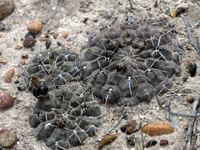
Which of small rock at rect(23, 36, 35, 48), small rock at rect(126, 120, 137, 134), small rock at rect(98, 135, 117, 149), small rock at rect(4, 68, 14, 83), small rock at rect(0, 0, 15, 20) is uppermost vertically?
small rock at rect(0, 0, 15, 20)

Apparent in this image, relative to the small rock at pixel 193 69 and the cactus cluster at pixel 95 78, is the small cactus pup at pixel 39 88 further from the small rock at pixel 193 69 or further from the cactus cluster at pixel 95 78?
the small rock at pixel 193 69

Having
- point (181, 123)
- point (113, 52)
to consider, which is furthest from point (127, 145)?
Result: point (113, 52)

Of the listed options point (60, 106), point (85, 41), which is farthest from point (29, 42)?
point (60, 106)

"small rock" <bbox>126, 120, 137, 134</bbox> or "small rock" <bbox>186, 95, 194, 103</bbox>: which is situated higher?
"small rock" <bbox>186, 95, 194, 103</bbox>

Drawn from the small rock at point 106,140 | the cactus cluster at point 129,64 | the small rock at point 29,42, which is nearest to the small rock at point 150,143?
the small rock at point 106,140

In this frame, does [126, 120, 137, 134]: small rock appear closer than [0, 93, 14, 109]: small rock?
Yes

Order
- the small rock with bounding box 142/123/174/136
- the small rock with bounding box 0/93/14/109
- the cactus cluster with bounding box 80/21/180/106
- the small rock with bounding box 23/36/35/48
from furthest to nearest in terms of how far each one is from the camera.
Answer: the small rock with bounding box 23/36/35/48
the small rock with bounding box 0/93/14/109
the cactus cluster with bounding box 80/21/180/106
the small rock with bounding box 142/123/174/136

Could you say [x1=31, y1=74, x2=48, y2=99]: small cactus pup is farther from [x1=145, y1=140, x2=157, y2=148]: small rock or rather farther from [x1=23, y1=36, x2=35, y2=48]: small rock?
[x1=145, y1=140, x2=157, y2=148]: small rock

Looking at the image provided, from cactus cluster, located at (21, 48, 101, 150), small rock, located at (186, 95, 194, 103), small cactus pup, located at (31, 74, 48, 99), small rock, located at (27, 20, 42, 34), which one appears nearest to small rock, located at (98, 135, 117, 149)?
cactus cluster, located at (21, 48, 101, 150)

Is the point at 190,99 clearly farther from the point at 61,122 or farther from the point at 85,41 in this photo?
the point at 85,41
